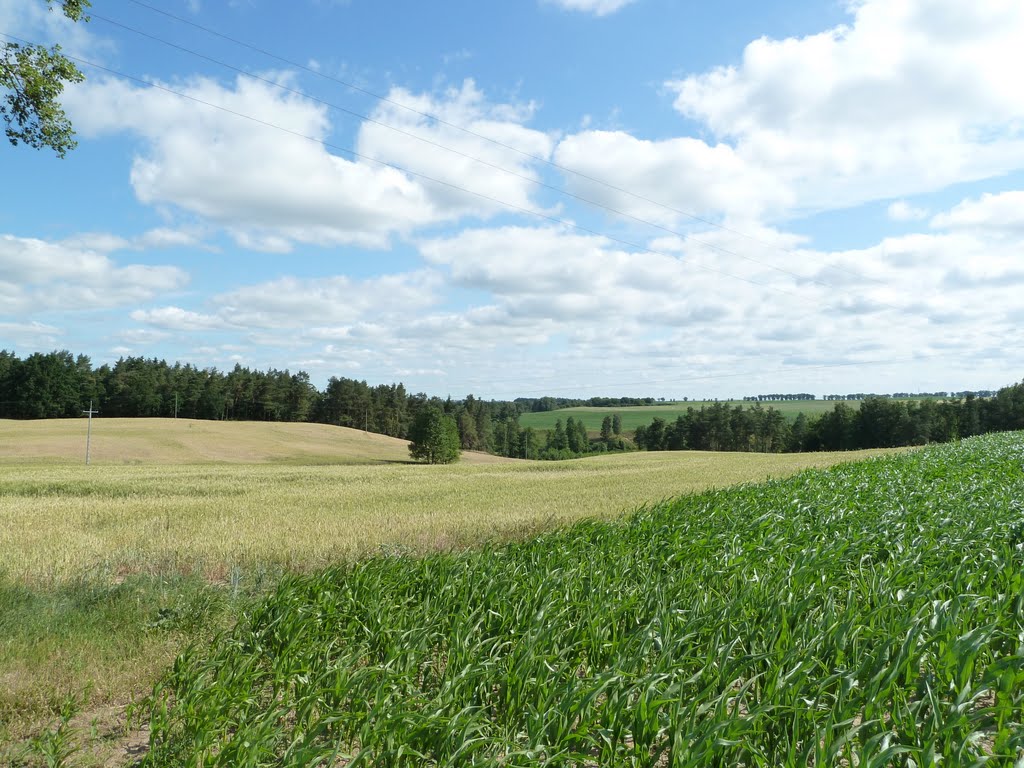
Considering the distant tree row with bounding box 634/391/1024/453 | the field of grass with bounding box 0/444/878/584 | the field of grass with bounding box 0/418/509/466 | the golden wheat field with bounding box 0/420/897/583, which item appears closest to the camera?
the field of grass with bounding box 0/444/878/584

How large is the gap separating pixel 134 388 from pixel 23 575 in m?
104

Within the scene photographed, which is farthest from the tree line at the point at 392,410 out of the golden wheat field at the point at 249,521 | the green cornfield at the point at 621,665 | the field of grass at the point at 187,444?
the green cornfield at the point at 621,665

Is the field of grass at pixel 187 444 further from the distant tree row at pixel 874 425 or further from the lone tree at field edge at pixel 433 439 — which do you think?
the distant tree row at pixel 874 425

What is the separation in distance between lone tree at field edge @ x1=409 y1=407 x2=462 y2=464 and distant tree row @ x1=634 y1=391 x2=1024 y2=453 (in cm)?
5586

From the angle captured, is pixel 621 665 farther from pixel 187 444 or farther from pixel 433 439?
pixel 187 444

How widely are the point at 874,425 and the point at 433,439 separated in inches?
2578

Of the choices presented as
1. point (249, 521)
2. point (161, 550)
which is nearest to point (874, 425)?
point (249, 521)

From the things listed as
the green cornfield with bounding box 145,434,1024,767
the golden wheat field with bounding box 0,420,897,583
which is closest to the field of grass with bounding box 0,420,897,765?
the golden wheat field with bounding box 0,420,897,583

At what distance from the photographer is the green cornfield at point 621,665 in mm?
3816

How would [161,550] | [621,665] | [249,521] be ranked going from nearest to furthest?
[621,665] < [161,550] < [249,521]

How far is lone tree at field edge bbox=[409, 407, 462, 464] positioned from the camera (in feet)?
217

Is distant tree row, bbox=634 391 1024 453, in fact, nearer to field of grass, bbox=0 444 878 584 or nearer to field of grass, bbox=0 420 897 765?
field of grass, bbox=0 420 897 765

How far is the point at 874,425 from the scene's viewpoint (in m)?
93.4

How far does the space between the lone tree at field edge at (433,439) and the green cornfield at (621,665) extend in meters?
57.9
